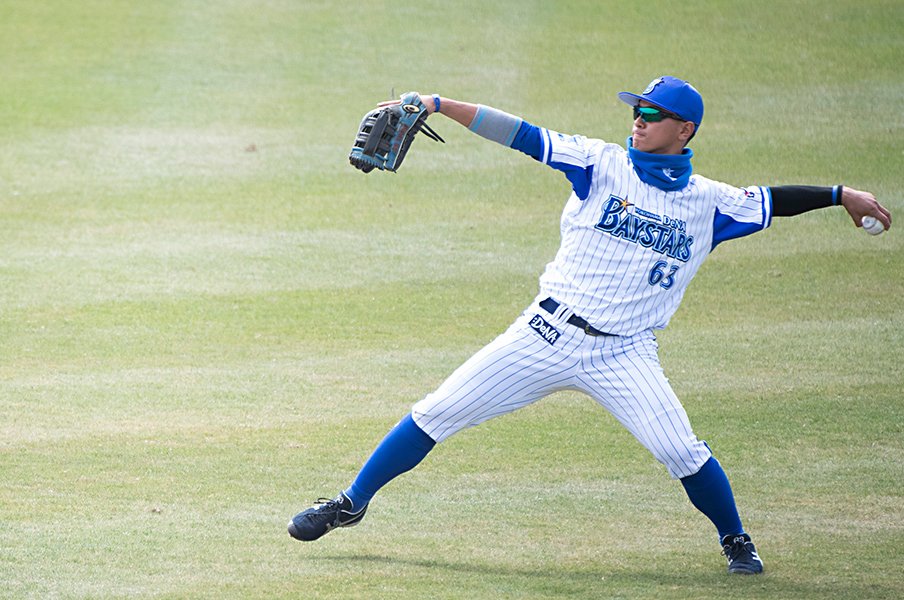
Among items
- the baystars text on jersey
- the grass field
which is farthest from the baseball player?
the grass field

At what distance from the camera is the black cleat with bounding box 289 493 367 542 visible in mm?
5230

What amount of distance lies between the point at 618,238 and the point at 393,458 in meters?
1.22

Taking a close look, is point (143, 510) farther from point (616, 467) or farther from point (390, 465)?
point (616, 467)

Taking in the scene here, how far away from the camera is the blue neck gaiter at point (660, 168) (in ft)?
16.9

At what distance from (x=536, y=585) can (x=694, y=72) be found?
33.7 feet

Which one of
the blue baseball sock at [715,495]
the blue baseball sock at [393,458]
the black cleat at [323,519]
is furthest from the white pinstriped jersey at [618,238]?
the black cleat at [323,519]

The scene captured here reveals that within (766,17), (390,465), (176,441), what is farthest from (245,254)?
(766,17)

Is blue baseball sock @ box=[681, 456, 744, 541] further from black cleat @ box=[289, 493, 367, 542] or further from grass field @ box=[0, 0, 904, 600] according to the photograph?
black cleat @ box=[289, 493, 367, 542]

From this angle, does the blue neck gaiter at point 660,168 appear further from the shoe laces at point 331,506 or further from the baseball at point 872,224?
the shoe laces at point 331,506

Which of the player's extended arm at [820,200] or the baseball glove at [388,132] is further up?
the player's extended arm at [820,200]

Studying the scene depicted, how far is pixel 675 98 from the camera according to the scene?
16.9 ft

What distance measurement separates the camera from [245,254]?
10039 millimetres

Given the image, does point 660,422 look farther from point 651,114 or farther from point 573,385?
point 651,114

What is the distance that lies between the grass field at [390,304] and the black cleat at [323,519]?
0.11 meters
